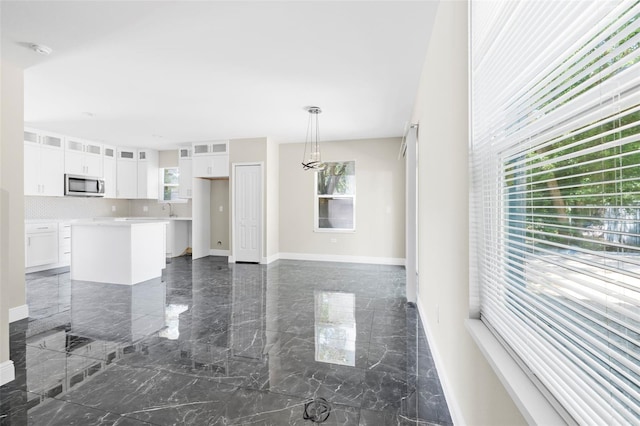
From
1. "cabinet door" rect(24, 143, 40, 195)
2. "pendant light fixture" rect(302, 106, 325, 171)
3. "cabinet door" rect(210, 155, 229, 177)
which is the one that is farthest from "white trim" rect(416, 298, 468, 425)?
"cabinet door" rect(24, 143, 40, 195)

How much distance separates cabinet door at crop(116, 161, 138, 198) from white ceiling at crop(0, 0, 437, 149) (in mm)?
2130

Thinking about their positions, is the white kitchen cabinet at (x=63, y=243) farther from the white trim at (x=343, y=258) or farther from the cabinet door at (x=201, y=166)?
the white trim at (x=343, y=258)

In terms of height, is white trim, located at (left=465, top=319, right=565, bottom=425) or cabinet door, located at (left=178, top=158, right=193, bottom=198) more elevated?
cabinet door, located at (left=178, top=158, right=193, bottom=198)

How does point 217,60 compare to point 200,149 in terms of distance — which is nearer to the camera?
point 217,60

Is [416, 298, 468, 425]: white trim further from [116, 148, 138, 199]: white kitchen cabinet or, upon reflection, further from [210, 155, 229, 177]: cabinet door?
[116, 148, 138, 199]: white kitchen cabinet

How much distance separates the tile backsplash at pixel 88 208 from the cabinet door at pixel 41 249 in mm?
768

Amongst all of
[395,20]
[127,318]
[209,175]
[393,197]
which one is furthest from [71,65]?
[393,197]

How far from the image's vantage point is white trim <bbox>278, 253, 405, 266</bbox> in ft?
21.1

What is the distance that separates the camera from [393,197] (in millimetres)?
6457

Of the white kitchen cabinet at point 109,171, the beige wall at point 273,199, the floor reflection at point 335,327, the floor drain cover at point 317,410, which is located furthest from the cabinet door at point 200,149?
the floor drain cover at point 317,410

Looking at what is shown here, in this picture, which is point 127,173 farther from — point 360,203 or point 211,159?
point 360,203

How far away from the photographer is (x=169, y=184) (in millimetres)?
8086

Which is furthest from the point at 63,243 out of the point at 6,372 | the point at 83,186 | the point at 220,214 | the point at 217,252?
the point at 6,372

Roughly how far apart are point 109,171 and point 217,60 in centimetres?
568
